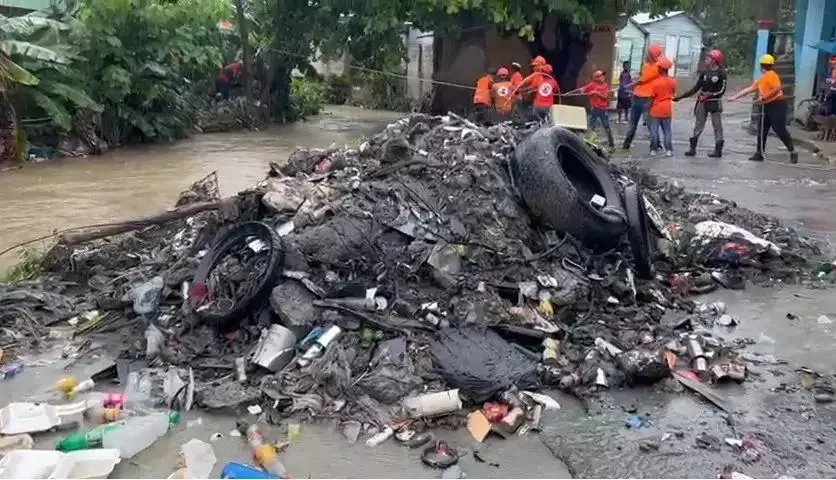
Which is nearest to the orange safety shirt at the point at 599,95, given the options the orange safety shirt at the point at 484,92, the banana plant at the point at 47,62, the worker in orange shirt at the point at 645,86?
the worker in orange shirt at the point at 645,86

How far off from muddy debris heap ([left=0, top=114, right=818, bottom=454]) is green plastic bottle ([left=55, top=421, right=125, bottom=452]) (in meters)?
0.65

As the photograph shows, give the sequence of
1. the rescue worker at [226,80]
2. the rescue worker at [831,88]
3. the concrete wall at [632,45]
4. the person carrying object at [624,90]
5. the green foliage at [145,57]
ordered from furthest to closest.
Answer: the concrete wall at [632,45] → the rescue worker at [226,80] → the person carrying object at [624,90] → the rescue worker at [831,88] → the green foliage at [145,57]

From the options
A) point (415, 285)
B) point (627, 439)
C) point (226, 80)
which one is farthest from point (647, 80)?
point (226, 80)

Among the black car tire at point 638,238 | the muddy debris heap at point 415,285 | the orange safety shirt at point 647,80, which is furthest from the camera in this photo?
the orange safety shirt at point 647,80

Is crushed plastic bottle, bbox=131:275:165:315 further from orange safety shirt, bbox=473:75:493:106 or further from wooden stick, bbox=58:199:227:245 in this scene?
orange safety shirt, bbox=473:75:493:106

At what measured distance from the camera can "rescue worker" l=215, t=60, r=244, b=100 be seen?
22.4m

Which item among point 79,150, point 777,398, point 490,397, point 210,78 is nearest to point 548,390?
point 490,397

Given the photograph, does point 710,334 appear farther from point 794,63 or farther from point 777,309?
point 794,63

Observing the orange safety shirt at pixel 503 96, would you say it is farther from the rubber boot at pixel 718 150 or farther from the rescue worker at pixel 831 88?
the rescue worker at pixel 831 88

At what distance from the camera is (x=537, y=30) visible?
19.9 meters

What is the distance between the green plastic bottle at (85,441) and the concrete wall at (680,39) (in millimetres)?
39413

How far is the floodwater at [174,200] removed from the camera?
4.28 m

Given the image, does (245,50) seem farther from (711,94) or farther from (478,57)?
(711,94)

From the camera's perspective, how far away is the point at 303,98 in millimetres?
25234
